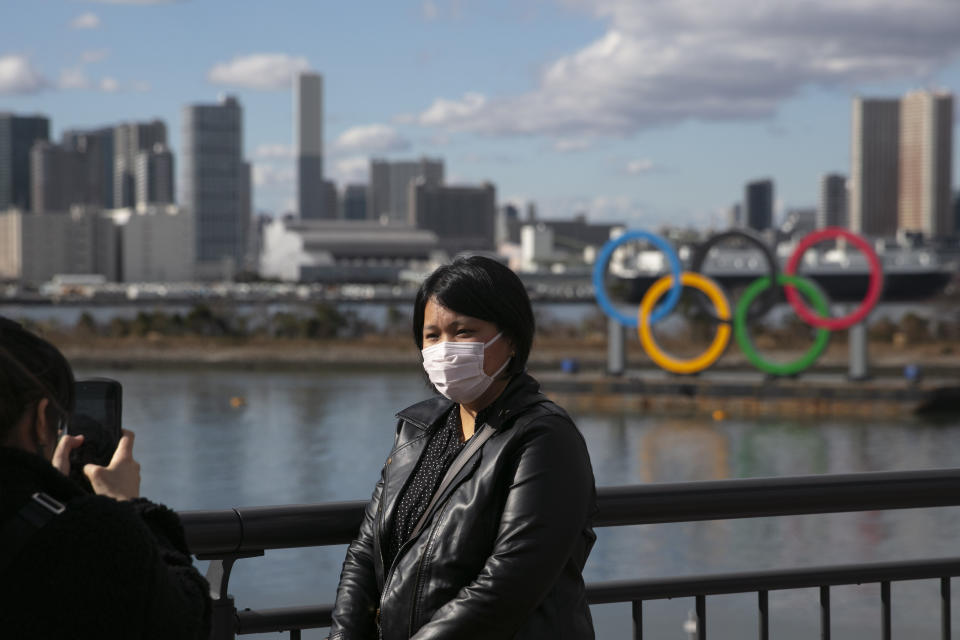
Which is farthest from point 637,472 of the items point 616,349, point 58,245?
point 58,245

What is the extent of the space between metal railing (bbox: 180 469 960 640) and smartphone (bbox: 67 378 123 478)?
54 centimetres

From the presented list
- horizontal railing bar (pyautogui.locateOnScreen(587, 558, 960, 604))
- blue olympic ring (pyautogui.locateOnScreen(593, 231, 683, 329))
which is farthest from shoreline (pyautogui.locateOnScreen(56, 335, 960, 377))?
horizontal railing bar (pyautogui.locateOnScreen(587, 558, 960, 604))

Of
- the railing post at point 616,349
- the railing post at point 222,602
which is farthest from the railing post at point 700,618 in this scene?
the railing post at point 616,349

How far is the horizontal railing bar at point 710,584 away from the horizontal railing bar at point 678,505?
150 millimetres

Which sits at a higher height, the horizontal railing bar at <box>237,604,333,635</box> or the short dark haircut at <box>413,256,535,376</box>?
the short dark haircut at <box>413,256,535,376</box>

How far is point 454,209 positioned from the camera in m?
192

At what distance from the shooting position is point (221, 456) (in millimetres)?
26656

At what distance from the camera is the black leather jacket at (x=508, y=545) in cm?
224

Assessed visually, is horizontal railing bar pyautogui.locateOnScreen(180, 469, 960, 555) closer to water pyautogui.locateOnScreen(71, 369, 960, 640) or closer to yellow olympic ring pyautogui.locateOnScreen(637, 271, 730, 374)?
water pyautogui.locateOnScreen(71, 369, 960, 640)

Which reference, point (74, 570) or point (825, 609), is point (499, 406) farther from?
point (825, 609)

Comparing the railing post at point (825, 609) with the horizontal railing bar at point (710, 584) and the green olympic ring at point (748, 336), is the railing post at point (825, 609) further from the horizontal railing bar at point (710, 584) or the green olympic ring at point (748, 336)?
the green olympic ring at point (748, 336)

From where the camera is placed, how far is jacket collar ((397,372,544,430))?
2.37 m

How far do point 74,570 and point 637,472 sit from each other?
2379cm

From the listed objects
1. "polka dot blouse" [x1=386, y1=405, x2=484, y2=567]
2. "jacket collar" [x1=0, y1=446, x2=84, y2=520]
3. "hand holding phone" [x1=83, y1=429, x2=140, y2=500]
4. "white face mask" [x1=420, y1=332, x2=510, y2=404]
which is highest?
"white face mask" [x1=420, y1=332, x2=510, y2=404]
